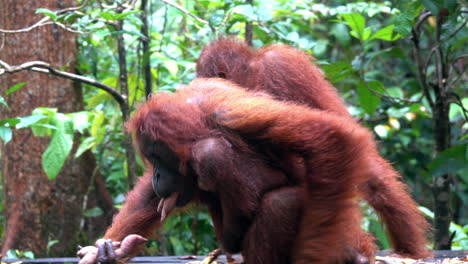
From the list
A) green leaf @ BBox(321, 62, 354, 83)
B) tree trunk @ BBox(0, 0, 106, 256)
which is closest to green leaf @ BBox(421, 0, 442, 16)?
green leaf @ BBox(321, 62, 354, 83)

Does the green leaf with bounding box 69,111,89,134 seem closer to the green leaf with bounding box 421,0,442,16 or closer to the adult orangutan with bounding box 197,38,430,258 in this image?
the adult orangutan with bounding box 197,38,430,258

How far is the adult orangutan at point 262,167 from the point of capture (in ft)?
6.02

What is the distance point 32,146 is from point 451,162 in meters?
2.50

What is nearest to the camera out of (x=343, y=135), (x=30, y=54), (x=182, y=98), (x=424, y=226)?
(x=343, y=135)

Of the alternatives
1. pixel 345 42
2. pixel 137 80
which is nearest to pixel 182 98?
pixel 137 80

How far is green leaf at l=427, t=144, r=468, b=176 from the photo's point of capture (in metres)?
2.94

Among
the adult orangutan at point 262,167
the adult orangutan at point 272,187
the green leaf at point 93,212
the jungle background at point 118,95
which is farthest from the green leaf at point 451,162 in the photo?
the green leaf at point 93,212

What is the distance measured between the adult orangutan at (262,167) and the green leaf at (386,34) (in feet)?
4.86

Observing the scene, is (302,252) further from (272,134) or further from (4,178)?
(4,178)

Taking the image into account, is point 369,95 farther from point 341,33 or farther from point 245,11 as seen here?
point 341,33

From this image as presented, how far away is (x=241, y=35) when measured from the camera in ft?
15.7

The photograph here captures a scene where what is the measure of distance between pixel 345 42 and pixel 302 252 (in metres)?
3.47

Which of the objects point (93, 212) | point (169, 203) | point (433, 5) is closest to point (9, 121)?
point (169, 203)

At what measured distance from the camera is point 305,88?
245cm
